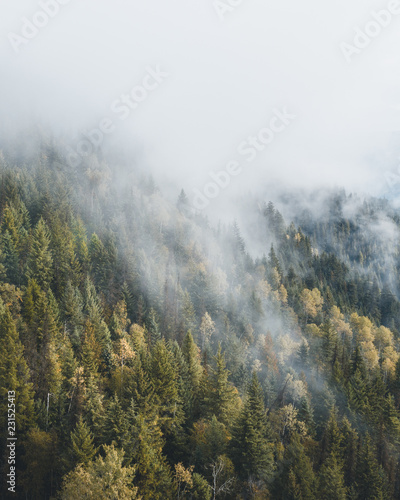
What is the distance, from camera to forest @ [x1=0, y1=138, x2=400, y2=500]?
35.2 m

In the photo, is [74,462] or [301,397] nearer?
[74,462]

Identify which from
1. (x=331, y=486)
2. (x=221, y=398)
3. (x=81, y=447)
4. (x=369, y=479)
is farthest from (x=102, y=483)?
(x=369, y=479)

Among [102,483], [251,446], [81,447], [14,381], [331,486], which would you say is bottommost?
[14,381]

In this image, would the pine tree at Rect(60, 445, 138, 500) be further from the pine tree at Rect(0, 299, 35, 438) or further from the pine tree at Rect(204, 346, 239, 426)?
the pine tree at Rect(204, 346, 239, 426)

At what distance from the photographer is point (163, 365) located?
44.2 m

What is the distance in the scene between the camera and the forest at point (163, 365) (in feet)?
116

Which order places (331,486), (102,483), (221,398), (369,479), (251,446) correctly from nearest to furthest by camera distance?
1. (102,483)
2. (251,446)
3. (331,486)
4. (221,398)
5. (369,479)

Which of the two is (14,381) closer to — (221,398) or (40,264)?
(221,398)

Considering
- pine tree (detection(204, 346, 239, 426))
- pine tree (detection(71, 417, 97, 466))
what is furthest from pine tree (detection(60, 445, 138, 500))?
pine tree (detection(204, 346, 239, 426))

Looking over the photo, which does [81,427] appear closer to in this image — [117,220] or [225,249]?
[117,220]

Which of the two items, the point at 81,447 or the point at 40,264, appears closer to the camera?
the point at 81,447

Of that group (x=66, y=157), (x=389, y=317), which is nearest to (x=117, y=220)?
(x=66, y=157)

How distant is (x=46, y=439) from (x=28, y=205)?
78.0m

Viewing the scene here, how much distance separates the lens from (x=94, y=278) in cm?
8112
